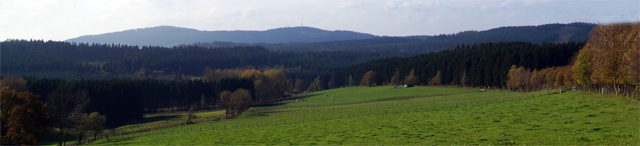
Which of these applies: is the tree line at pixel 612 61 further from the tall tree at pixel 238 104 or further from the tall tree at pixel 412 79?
the tall tree at pixel 412 79

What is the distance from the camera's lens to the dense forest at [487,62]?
101m

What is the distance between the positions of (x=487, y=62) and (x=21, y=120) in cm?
10318

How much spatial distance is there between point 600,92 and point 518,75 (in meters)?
39.3

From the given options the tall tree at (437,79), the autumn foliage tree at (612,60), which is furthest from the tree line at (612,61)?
the tall tree at (437,79)

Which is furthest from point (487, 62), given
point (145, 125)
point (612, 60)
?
point (145, 125)

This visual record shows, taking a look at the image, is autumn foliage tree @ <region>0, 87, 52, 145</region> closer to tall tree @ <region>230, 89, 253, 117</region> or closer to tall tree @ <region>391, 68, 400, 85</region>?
tall tree @ <region>230, 89, 253, 117</region>

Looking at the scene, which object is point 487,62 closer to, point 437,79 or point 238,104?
point 437,79

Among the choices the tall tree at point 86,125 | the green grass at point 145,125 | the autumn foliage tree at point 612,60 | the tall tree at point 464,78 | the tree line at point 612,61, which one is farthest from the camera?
the tall tree at point 464,78

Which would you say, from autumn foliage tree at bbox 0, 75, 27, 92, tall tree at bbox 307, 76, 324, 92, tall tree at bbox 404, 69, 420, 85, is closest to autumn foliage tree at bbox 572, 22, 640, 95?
tall tree at bbox 404, 69, 420, 85

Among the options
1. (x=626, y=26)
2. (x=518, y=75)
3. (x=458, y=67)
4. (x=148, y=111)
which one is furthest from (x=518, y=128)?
(x=148, y=111)

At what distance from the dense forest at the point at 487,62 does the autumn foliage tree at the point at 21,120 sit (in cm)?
9474

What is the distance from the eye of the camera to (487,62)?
109500 millimetres

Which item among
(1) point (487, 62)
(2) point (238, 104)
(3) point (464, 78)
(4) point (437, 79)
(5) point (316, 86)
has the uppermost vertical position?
(1) point (487, 62)

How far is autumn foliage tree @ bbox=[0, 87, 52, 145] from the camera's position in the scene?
36.9m
